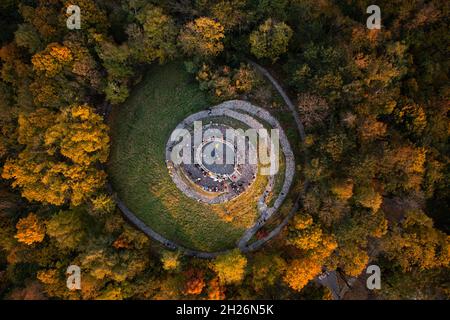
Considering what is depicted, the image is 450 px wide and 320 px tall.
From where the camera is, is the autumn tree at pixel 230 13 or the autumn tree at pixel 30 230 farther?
the autumn tree at pixel 230 13

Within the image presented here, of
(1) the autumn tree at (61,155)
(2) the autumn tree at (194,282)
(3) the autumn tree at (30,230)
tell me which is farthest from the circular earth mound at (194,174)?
(3) the autumn tree at (30,230)

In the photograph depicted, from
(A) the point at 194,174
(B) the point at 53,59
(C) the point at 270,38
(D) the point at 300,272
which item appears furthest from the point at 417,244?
(B) the point at 53,59

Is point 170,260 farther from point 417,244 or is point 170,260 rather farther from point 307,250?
point 417,244

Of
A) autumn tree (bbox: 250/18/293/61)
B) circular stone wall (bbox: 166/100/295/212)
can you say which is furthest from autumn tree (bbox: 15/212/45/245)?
autumn tree (bbox: 250/18/293/61)

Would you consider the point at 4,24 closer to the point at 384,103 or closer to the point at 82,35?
the point at 82,35

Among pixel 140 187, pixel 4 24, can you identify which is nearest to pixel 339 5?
pixel 140 187

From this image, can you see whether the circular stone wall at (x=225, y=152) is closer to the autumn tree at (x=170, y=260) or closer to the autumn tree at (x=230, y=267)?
the autumn tree at (x=230, y=267)
